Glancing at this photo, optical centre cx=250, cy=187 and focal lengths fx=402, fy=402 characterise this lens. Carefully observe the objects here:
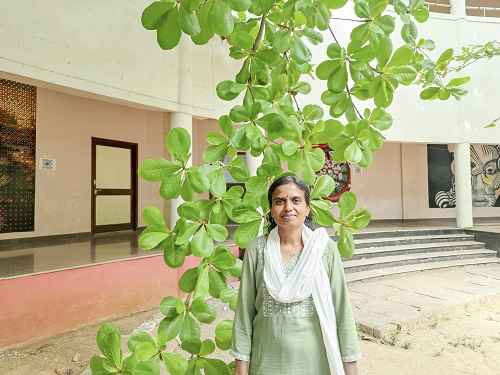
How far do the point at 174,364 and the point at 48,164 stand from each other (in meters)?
6.36

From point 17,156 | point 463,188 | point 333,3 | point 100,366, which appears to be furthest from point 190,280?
point 463,188

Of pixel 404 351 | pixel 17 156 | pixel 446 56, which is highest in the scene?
pixel 17 156

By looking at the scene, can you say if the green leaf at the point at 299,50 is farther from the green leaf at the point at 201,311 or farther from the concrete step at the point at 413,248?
the concrete step at the point at 413,248

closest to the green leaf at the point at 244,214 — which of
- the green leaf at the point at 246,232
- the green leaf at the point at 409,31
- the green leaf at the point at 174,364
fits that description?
the green leaf at the point at 246,232

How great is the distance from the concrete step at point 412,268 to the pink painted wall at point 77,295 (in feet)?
10.1

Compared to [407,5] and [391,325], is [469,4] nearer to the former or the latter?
[391,325]

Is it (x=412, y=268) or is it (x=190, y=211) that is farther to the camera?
(x=412, y=268)

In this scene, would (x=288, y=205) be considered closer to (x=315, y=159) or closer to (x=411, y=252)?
(x=315, y=159)

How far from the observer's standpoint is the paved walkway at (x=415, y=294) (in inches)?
176

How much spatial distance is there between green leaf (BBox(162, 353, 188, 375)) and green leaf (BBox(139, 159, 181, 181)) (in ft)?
1.71

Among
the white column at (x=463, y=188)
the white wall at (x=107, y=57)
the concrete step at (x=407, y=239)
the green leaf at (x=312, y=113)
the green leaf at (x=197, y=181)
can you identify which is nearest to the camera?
the green leaf at (x=197, y=181)

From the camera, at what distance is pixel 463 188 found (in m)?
9.05

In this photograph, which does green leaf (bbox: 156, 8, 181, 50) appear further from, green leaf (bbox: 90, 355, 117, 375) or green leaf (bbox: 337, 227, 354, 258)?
green leaf (bbox: 90, 355, 117, 375)

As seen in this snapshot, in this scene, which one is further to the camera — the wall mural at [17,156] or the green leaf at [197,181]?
the wall mural at [17,156]
